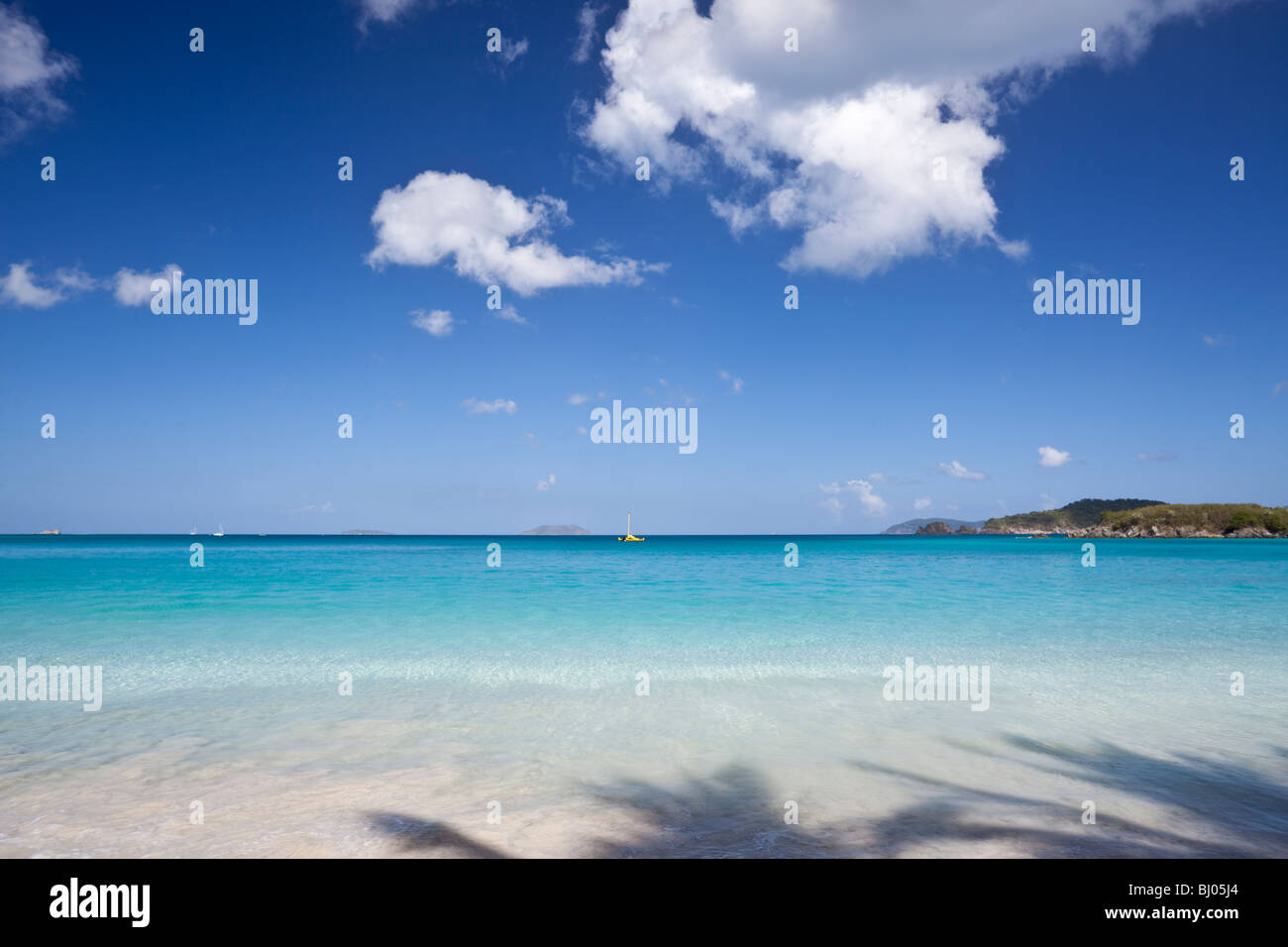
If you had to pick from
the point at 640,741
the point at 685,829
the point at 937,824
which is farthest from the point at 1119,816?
the point at 640,741

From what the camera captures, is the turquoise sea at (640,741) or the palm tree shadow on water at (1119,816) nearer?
the palm tree shadow on water at (1119,816)

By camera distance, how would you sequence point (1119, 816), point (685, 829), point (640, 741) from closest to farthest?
point (685, 829)
point (1119, 816)
point (640, 741)

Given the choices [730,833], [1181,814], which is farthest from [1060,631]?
[730,833]

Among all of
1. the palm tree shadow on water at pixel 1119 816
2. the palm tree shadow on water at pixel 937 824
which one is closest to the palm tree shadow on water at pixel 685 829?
the palm tree shadow on water at pixel 937 824

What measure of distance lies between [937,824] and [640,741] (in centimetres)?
346

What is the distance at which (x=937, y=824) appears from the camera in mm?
5344

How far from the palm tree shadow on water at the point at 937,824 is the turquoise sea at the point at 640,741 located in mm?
29

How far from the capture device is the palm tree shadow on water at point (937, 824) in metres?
4.91

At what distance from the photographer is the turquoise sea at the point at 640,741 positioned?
5.21 meters

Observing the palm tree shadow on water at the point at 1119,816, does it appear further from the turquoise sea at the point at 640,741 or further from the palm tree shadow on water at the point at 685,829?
the palm tree shadow on water at the point at 685,829

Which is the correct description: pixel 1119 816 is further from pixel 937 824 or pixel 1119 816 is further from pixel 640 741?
pixel 640 741

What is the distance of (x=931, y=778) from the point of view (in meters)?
6.44
